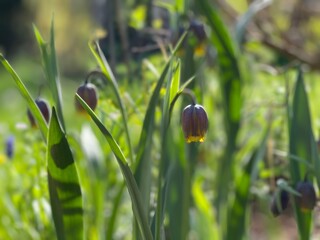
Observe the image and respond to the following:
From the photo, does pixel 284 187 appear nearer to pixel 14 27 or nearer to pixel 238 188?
pixel 238 188

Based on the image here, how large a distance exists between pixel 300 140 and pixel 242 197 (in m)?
0.27

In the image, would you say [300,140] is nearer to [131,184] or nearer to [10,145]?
[131,184]

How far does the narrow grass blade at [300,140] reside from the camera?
→ 1.92 metres

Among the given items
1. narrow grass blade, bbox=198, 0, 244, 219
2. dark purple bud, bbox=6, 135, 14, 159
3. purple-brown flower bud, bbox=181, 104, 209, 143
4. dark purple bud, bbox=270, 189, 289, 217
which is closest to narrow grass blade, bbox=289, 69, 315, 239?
dark purple bud, bbox=270, 189, 289, 217

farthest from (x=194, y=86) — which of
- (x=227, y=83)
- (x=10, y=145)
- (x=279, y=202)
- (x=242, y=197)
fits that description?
(x=10, y=145)

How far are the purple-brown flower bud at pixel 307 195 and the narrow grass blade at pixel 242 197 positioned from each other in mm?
318

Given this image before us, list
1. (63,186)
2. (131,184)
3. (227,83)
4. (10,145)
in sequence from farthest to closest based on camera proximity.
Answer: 1. (10,145)
2. (227,83)
3. (63,186)
4. (131,184)

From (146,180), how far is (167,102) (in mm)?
254

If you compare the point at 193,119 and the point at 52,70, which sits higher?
the point at 52,70

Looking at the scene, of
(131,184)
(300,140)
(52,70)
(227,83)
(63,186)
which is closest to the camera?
(131,184)

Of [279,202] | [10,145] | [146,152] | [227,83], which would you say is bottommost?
[279,202]

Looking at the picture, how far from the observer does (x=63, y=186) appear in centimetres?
160

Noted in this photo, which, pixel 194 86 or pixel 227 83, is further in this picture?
pixel 227 83

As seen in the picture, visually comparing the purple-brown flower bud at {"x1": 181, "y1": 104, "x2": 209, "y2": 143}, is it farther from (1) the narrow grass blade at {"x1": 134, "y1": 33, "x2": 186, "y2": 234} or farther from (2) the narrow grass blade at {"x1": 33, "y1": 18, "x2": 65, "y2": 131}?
(2) the narrow grass blade at {"x1": 33, "y1": 18, "x2": 65, "y2": 131}
